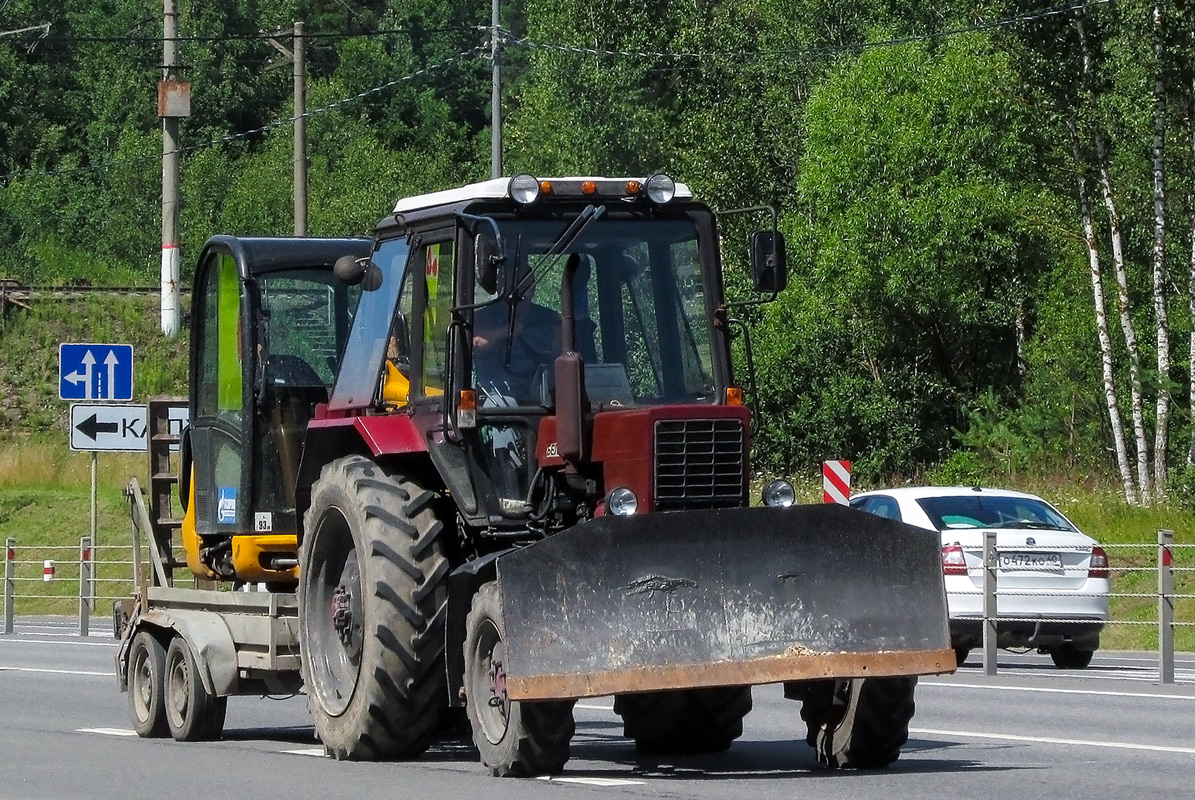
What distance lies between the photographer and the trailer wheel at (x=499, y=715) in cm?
1023

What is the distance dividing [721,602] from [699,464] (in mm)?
705

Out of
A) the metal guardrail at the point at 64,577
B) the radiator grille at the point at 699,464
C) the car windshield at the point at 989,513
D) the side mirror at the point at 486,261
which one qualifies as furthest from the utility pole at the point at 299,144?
the radiator grille at the point at 699,464

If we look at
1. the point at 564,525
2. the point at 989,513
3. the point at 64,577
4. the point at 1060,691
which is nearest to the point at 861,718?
the point at 564,525

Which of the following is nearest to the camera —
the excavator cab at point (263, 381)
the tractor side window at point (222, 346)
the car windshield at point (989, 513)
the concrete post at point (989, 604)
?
the excavator cab at point (263, 381)

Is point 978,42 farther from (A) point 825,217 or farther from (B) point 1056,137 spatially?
(B) point 1056,137

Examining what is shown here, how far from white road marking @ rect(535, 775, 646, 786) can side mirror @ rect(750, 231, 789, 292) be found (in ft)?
8.57

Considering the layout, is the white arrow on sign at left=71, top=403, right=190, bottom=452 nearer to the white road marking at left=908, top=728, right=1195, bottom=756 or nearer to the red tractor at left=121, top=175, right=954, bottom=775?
the red tractor at left=121, top=175, right=954, bottom=775

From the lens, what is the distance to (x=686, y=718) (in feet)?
39.6

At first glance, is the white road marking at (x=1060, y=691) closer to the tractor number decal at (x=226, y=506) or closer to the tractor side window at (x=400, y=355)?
the tractor number decal at (x=226, y=506)

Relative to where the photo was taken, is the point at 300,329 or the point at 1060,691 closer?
the point at 300,329

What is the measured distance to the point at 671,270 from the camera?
38.7ft

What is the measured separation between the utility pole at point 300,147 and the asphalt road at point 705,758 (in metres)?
22.1

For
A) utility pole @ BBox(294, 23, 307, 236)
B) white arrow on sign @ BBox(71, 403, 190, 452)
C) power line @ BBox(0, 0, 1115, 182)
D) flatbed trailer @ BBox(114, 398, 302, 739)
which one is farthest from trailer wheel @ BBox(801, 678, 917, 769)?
utility pole @ BBox(294, 23, 307, 236)

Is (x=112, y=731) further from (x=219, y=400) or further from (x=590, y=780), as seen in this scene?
(x=590, y=780)
